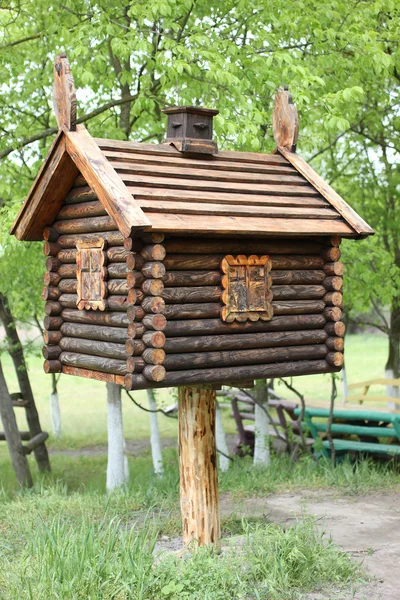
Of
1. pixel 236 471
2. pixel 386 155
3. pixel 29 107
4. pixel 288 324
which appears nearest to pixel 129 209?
pixel 288 324

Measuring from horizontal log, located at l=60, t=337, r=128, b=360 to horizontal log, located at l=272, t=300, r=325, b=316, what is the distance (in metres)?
1.20

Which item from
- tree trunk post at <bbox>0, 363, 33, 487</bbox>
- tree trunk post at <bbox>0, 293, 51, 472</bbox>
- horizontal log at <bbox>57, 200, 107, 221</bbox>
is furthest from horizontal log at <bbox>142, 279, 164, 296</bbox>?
tree trunk post at <bbox>0, 293, 51, 472</bbox>

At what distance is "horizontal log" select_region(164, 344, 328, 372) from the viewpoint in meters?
5.50

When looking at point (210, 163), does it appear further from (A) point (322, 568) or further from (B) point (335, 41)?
(B) point (335, 41)

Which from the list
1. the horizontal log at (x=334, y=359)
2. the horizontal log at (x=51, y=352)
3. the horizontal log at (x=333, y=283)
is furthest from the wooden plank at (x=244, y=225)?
the horizontal log at (x=51, y=352)

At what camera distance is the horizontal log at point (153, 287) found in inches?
209

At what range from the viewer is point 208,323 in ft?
18.6

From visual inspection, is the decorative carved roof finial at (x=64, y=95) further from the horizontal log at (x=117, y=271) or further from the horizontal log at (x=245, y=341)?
the horizontal log at (x=245, y=341)

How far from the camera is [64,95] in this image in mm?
5977

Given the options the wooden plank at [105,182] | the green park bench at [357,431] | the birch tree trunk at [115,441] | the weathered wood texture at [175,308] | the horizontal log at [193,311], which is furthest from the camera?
the birch tree trunk at [115,441]

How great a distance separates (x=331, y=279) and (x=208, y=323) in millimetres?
1275

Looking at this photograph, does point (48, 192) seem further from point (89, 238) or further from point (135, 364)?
point (135, 364)

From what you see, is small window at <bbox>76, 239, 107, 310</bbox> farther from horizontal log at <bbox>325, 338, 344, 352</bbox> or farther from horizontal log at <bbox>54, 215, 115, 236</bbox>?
horizontal log at <bbox>325, 338, 344, 352</bbox>

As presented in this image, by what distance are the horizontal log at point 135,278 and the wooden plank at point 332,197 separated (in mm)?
1844
